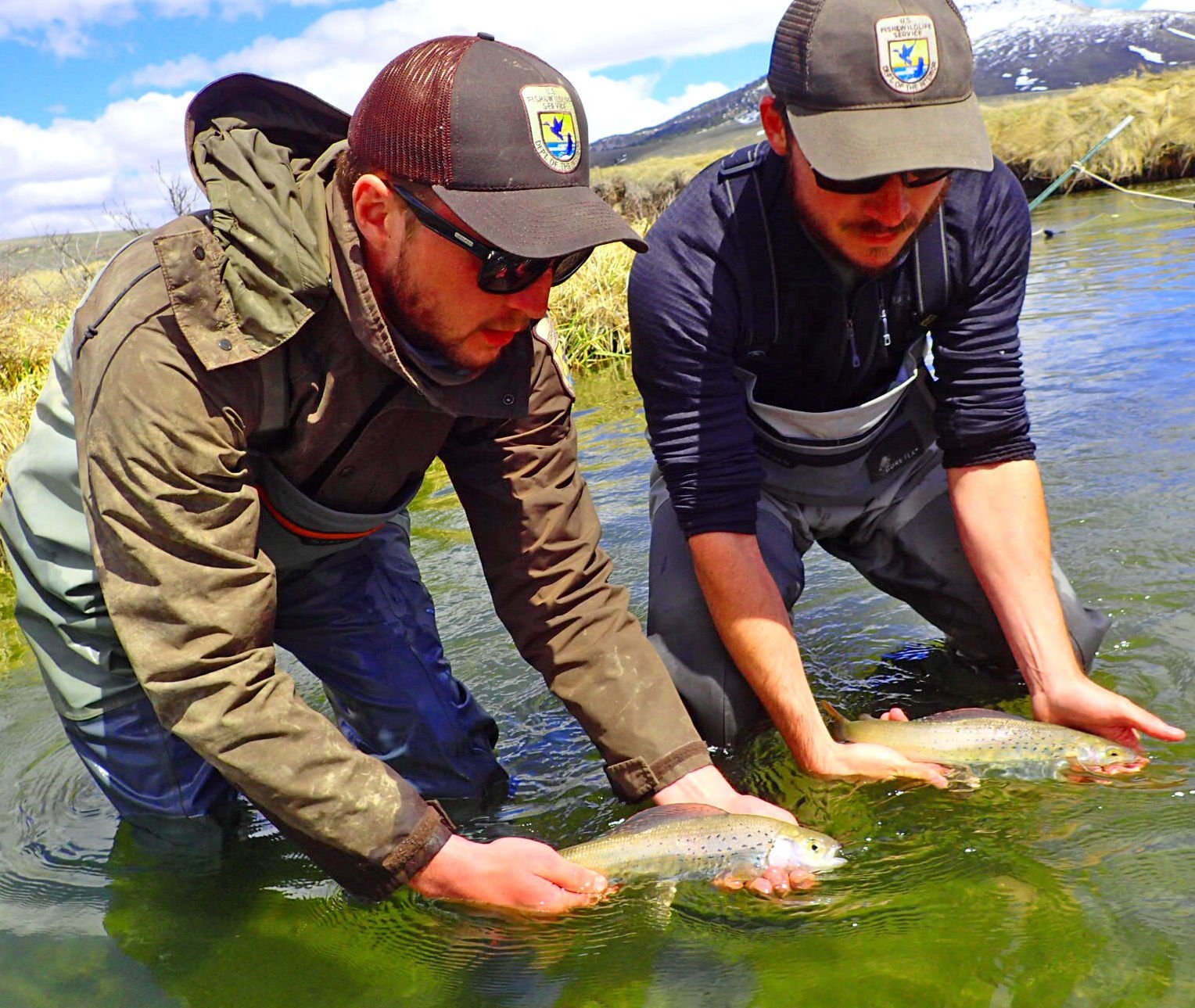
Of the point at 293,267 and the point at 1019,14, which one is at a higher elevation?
the point at 1019,14

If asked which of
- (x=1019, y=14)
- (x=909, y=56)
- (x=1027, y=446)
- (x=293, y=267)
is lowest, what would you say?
(x=1027, y=446)

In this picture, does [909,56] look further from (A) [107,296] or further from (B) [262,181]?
(A) [107,296]

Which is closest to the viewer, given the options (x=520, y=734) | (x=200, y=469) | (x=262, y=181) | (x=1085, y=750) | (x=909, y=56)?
(x=200, y=469)

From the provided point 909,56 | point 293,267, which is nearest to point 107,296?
point 293,267

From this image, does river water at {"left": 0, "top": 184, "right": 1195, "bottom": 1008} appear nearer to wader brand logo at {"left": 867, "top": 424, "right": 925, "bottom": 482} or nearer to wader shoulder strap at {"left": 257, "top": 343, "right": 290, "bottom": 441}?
wader brand logo at {"left": 867, "top": 424, "right": 925, "bottom": 482}

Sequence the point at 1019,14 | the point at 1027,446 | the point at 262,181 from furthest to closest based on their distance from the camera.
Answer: the point at 1019,14, the point at 1027,446, the point at 262,181

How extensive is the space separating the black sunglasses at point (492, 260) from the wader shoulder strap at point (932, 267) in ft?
4.45

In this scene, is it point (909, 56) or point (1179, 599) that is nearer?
point (909, 56)

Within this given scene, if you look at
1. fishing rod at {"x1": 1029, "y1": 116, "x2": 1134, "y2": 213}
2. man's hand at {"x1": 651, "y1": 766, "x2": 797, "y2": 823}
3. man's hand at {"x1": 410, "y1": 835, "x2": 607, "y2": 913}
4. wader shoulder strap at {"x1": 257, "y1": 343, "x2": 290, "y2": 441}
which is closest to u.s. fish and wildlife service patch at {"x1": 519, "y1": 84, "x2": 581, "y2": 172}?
wader shoulder strap at {"x1": 257, "y1": 343, "x2": 290, "y2": 441}

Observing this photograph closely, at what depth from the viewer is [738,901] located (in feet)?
9.55

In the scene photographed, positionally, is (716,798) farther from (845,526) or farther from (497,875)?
(845,526)

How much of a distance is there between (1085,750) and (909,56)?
1.94 m

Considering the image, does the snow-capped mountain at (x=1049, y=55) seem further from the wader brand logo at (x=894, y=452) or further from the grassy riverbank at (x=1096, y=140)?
the wader brand logo at (x=894, y=452)

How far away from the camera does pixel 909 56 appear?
9.70 ft
